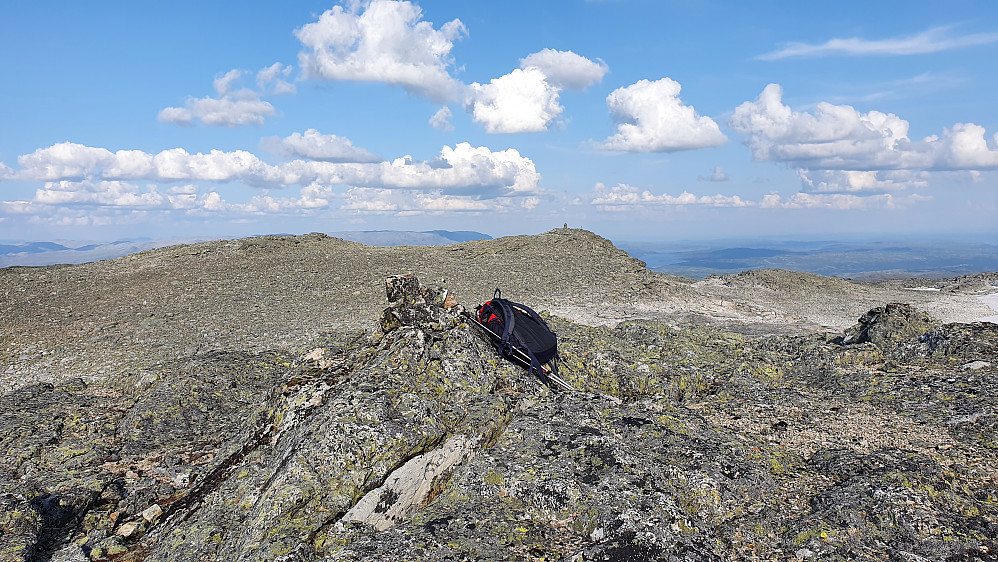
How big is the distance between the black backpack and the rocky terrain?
1.32 feet

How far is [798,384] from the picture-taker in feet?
34.1

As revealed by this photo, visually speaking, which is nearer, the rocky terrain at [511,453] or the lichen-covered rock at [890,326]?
the rocky terrain at [511,453]

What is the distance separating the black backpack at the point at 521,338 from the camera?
8.91 m

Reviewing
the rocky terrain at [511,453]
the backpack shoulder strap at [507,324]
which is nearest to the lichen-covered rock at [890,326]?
the rocky terrain at [511,453]

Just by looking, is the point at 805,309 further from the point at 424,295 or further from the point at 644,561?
the point at 644,561

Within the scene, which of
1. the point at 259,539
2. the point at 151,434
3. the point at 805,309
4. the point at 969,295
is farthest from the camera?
the point at 969,295

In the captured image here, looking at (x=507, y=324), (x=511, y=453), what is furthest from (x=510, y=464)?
(x=507, y=324)

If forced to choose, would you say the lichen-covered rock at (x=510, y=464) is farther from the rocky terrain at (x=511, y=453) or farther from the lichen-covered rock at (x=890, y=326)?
the lichen-covered rock at (x=890, y=326)

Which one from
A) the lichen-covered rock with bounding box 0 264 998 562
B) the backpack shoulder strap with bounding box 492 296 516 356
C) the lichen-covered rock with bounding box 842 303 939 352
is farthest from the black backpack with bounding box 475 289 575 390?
the lichen-covered rock with bounding box 842 303 939 352

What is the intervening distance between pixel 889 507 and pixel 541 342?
523 centimetres

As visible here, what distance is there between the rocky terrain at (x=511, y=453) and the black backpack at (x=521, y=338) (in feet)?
1.32

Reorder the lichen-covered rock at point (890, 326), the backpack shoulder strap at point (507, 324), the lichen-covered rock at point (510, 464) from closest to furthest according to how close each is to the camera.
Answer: the lichen-covered rock at point (510, 464) < the backpack shoulder strap at point (507, 324) < the lichen-covered rock at point (890, 326)

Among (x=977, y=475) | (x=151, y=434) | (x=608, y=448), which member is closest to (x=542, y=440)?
(x=608, y=448)

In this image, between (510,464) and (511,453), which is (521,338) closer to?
(511,453)
